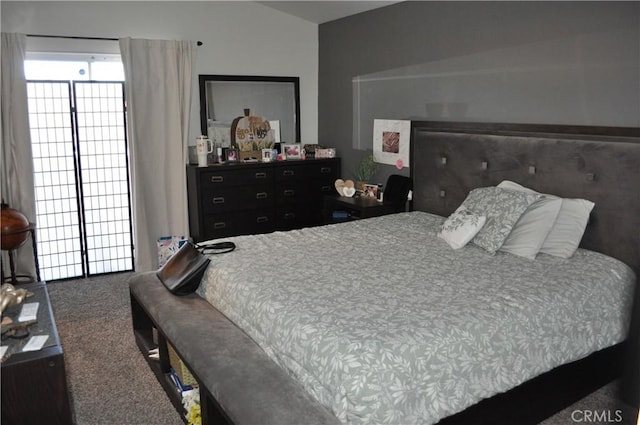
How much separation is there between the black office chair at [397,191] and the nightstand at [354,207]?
0.06 meters

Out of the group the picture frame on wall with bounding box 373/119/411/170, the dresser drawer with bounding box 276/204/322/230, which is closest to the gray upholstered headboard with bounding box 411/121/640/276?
the picture frame on wall with bounding box 373/119/411/170

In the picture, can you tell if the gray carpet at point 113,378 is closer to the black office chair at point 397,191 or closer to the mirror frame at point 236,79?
the mirror frame at point 236,79

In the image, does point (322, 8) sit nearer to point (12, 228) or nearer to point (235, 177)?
point (235, 177)

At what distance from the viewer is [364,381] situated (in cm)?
181

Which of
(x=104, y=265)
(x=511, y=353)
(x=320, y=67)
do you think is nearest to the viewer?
(x=511, y=353)

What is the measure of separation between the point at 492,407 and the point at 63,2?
4.21 metres

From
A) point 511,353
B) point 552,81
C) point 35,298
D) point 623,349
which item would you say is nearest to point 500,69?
point 552,81

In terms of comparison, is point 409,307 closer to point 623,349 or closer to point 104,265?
point 623,349

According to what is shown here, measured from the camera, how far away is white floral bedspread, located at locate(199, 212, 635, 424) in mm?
1889

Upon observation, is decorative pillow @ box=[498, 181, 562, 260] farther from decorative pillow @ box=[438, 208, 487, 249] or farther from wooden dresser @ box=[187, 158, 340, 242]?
wooden dresser @ box=[187, 158, 340, 242]

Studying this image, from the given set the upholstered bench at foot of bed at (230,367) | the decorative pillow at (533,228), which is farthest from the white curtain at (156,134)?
the decorative pillow at (533,228)

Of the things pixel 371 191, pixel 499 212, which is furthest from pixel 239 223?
pixel 499 212

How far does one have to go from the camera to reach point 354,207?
4.46m

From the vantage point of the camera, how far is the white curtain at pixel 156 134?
450 cm
